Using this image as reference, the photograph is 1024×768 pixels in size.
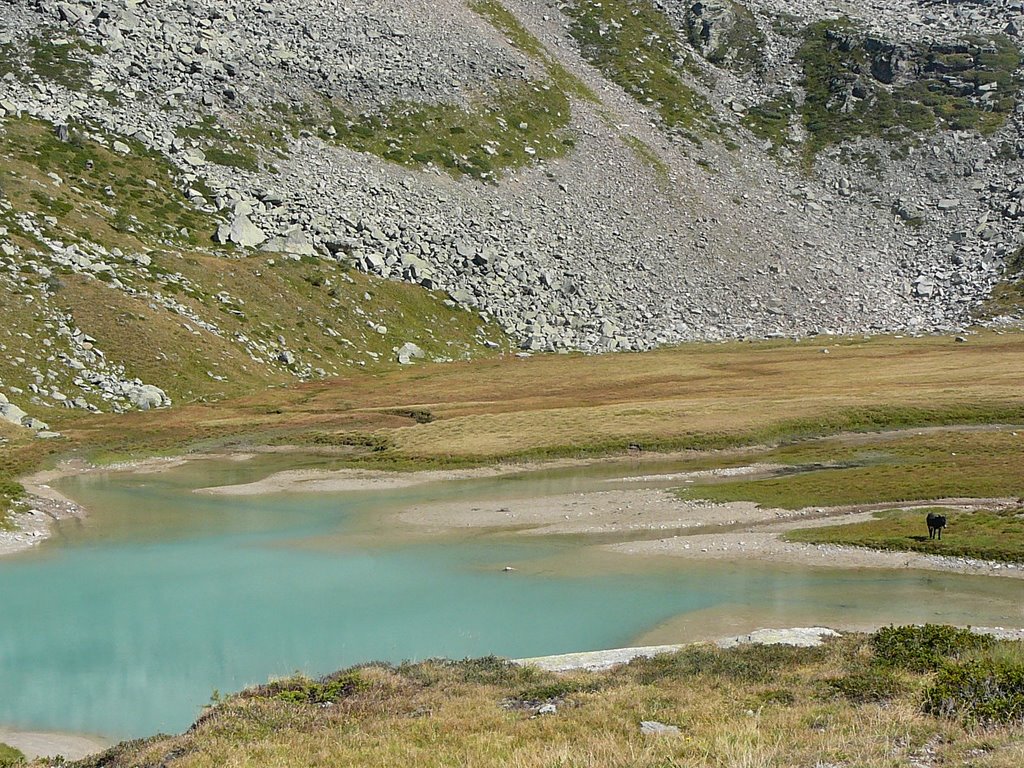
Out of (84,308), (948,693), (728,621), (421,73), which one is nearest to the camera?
(948,693)

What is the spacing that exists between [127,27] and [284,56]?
23822 millimetres

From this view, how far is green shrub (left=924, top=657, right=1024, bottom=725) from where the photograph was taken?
18562mm

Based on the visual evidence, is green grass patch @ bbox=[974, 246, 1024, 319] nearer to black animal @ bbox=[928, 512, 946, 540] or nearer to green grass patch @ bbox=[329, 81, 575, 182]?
green grass patch @ bbox=[329, 81, 575, 182]

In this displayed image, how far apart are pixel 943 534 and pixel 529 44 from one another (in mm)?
161348

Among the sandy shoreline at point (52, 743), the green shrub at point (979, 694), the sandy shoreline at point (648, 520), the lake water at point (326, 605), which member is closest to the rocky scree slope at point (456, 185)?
the sandy shoreline at point (648, 520)

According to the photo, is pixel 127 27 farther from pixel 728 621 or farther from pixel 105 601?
pixel 728 621

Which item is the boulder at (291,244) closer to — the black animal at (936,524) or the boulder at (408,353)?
the boulder at (408,353)

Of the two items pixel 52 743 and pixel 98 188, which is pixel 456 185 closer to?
pixel 98 188

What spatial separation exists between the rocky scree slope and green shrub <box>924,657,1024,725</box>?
278ft

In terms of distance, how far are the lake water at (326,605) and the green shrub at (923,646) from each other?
671 cm

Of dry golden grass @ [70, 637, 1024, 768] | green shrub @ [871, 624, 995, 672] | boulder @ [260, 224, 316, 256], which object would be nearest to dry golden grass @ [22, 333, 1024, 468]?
boulder @ [260, 224, 316, 256]

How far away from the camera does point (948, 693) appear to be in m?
19.9

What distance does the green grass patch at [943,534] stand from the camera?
42.8 meters

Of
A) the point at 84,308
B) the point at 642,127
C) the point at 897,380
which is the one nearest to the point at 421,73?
the point at 642,127
